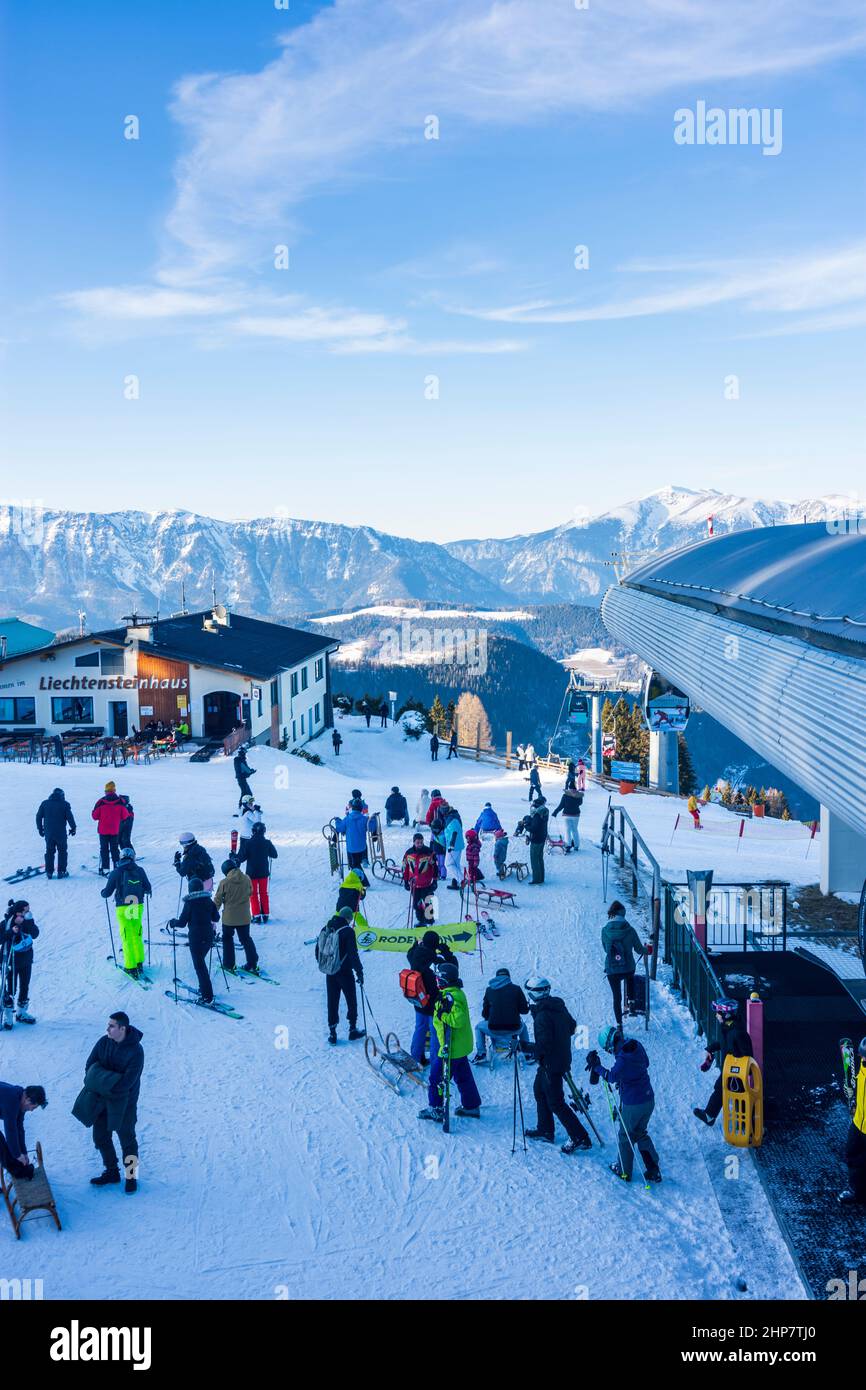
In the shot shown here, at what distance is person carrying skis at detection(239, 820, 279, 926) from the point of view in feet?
44.6

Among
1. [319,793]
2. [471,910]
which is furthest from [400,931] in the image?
[319,793]

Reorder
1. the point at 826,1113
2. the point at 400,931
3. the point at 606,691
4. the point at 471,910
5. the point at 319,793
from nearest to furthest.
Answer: the point at 826,1113 < the point at 400,931 < the point at 471,910 < the point at 319,793 < the point at 606,691

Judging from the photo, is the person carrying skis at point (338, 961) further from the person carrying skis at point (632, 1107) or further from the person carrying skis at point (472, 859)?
the person carrying skis at point (472, 859)

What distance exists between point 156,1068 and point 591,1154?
407cm

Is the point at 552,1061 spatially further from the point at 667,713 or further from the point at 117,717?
the point at 117,717

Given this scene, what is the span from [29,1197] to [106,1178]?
28.6 inches

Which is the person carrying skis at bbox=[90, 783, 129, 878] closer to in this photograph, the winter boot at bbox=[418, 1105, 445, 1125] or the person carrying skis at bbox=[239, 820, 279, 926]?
the person carrying skis at bbox=[239, 820, 279, 926]

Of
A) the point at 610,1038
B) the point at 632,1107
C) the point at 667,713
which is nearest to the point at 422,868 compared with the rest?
the point at 610,1038

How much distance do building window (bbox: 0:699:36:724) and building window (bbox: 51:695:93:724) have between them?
2.70 ft

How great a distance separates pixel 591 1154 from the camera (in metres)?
8.83

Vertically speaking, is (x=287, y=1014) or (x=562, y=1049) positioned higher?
(x=562, y=1049)

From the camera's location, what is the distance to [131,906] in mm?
11891
